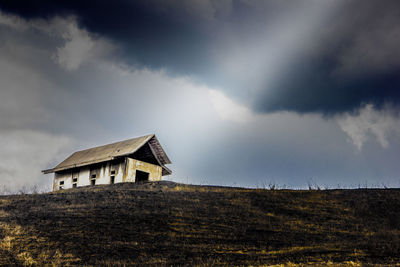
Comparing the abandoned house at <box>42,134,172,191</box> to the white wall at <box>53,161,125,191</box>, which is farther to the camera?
the abandoned house at <box>42,134,172,191</box>

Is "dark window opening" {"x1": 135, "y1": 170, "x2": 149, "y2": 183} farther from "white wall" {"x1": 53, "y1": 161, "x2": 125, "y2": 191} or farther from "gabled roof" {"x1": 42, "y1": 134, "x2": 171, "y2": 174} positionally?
"white wall" {"x1": 53, "y1": 161, "x2": 125, "y2": 191}

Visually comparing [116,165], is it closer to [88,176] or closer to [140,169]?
[140,169]

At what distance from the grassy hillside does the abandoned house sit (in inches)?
387

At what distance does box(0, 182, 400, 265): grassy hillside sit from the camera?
31.2 feet

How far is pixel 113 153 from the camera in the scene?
93.4 feet

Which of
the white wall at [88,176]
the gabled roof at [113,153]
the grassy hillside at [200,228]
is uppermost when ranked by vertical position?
the gabled roof at [113,153]

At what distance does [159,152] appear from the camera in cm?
3125

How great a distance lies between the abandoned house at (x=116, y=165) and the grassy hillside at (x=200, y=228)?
9.82 m

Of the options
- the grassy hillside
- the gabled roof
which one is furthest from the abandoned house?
the grassy hillside

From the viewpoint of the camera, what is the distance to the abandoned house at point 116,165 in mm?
27500

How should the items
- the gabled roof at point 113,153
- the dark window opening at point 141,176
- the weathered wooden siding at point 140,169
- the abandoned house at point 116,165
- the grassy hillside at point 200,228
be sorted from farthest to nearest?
the dark window opening at point 141,176 → the gabled roof at point 113,153 → the abandoned house at point 116,165 → the weathered wooden siding at point 140,169 → the grassy hillside at point 200,228

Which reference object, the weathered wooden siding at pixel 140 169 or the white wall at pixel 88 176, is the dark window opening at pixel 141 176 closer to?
the weathered wooden siding at pixel 140 169

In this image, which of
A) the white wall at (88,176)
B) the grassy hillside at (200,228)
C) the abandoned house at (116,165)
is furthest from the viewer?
the abandoned house at (116,165)

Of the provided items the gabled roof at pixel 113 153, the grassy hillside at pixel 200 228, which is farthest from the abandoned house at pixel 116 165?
the grassy hillside at pixel 200 228
